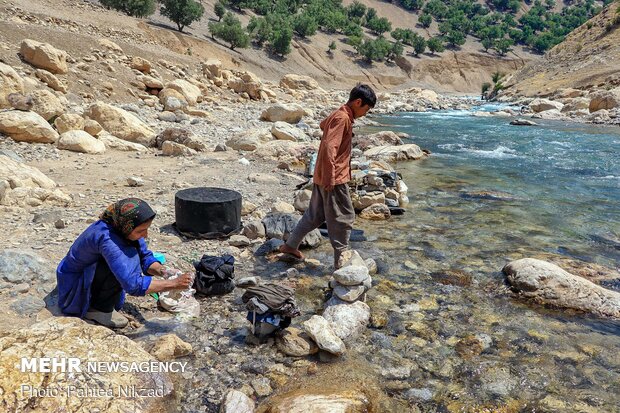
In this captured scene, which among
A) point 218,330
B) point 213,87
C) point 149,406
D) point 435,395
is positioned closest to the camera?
point 149,406

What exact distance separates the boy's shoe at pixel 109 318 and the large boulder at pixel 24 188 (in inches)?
113

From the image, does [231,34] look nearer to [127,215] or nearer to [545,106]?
[545,106]

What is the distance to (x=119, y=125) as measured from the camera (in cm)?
1079

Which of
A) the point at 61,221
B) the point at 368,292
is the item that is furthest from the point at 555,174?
the point at 61,221

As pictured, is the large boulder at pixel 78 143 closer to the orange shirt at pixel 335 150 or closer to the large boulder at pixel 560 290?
the orange shirt at pixel 335 150

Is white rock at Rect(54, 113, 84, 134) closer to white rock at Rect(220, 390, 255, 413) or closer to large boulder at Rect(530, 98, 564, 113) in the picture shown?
white rock at Rect(220, 390, 255, 413)

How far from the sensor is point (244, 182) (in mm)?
8039

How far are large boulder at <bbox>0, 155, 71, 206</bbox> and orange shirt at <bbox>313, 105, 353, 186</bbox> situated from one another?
3.50 meters

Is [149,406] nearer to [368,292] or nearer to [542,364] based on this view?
[368,292]

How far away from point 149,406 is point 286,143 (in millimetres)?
8732

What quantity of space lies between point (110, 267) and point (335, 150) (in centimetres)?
222

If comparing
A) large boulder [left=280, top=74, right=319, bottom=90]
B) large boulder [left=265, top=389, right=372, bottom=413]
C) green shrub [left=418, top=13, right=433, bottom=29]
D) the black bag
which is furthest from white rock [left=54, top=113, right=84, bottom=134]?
green shrub [left=418, top=13, right=433, bottom=29]

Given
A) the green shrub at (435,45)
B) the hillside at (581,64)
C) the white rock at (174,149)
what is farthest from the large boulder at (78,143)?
the green shrub at (435,45)

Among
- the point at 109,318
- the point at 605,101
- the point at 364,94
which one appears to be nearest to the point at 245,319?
the point at 109,318
